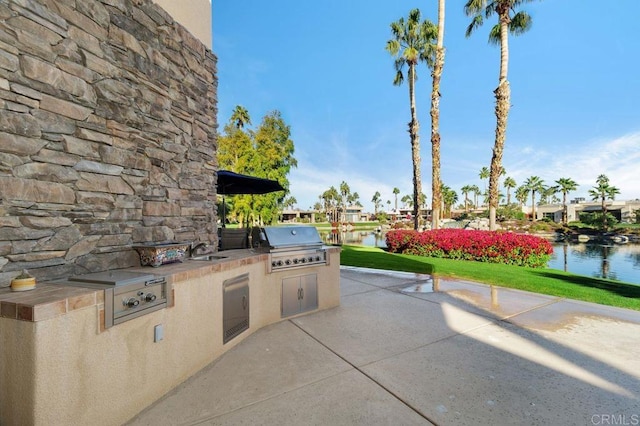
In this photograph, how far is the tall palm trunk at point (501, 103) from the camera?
1107 centimetres

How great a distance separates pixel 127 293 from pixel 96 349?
331 millimetres

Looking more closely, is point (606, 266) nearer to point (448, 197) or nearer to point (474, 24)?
point (474, 24)

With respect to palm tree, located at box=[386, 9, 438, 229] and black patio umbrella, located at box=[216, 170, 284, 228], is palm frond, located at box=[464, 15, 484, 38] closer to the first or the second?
palm tree, located at box=[386, 9, 438, 229]

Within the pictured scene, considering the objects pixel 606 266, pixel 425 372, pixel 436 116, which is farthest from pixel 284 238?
pixel 606 266

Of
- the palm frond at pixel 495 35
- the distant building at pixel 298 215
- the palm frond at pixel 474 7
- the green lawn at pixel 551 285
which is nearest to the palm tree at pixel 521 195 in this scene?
the distant building at pixel 298 215

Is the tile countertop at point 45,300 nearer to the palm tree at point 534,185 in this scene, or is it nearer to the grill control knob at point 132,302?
the grill control knob at point 132,302

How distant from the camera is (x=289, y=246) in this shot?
145 inches

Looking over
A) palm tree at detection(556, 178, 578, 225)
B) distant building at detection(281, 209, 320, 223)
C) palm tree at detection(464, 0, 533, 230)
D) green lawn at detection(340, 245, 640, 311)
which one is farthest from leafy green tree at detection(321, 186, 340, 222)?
green lawn at detection(340, 245, 640, 311)

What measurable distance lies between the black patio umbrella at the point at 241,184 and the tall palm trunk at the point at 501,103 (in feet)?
30.1

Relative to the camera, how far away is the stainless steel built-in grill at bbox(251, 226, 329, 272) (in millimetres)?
3556

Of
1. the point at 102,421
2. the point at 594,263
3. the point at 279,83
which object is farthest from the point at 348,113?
the point at 102,421

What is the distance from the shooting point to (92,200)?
231 centimetres

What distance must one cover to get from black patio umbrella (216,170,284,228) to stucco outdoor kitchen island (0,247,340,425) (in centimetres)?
305

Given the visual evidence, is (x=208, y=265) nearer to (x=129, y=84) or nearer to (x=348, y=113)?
(x=129, y=84)
